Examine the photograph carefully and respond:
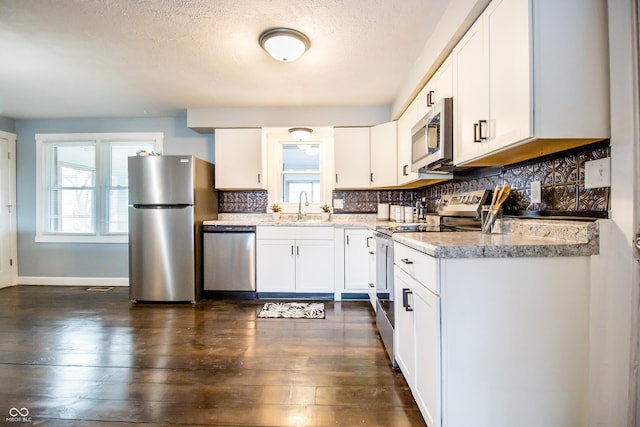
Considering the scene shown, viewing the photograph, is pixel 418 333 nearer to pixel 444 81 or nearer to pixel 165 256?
pixel 444 81

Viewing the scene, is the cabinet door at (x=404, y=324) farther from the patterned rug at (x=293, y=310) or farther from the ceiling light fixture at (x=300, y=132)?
the ceiling light fixture at (x=300, y=132)

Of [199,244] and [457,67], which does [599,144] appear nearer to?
[457,67]

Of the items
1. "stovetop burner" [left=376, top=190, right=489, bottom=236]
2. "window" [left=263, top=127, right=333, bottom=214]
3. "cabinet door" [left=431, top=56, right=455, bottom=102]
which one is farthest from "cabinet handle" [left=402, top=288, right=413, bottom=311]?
"window" [left=263, top=127, right=333, bottom=214]

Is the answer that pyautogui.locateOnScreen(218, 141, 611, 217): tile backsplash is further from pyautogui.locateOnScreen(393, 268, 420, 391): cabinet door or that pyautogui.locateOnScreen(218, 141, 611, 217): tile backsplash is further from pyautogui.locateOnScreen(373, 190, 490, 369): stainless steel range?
pyautogui.locateOnScreen(393, 268, 420, 391): cabinet door

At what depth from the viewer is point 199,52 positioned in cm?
243

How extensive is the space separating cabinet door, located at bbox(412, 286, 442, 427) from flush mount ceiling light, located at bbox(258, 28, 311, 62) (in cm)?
188

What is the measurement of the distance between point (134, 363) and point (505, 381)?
218cm

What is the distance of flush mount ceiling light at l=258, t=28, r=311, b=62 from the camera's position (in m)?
2.11

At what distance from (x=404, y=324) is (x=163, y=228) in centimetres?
288

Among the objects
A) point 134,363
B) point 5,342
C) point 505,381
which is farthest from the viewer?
point 5,342

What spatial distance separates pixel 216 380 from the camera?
1785 millimetres

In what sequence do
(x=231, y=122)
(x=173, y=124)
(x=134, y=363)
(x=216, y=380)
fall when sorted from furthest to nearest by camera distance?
(x=173, y=124) → (x=231, y=122) → (x=134, y=363) → (x=216, y=380)

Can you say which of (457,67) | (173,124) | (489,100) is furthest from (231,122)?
(489,100)

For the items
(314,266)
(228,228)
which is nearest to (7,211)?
(228,228)
